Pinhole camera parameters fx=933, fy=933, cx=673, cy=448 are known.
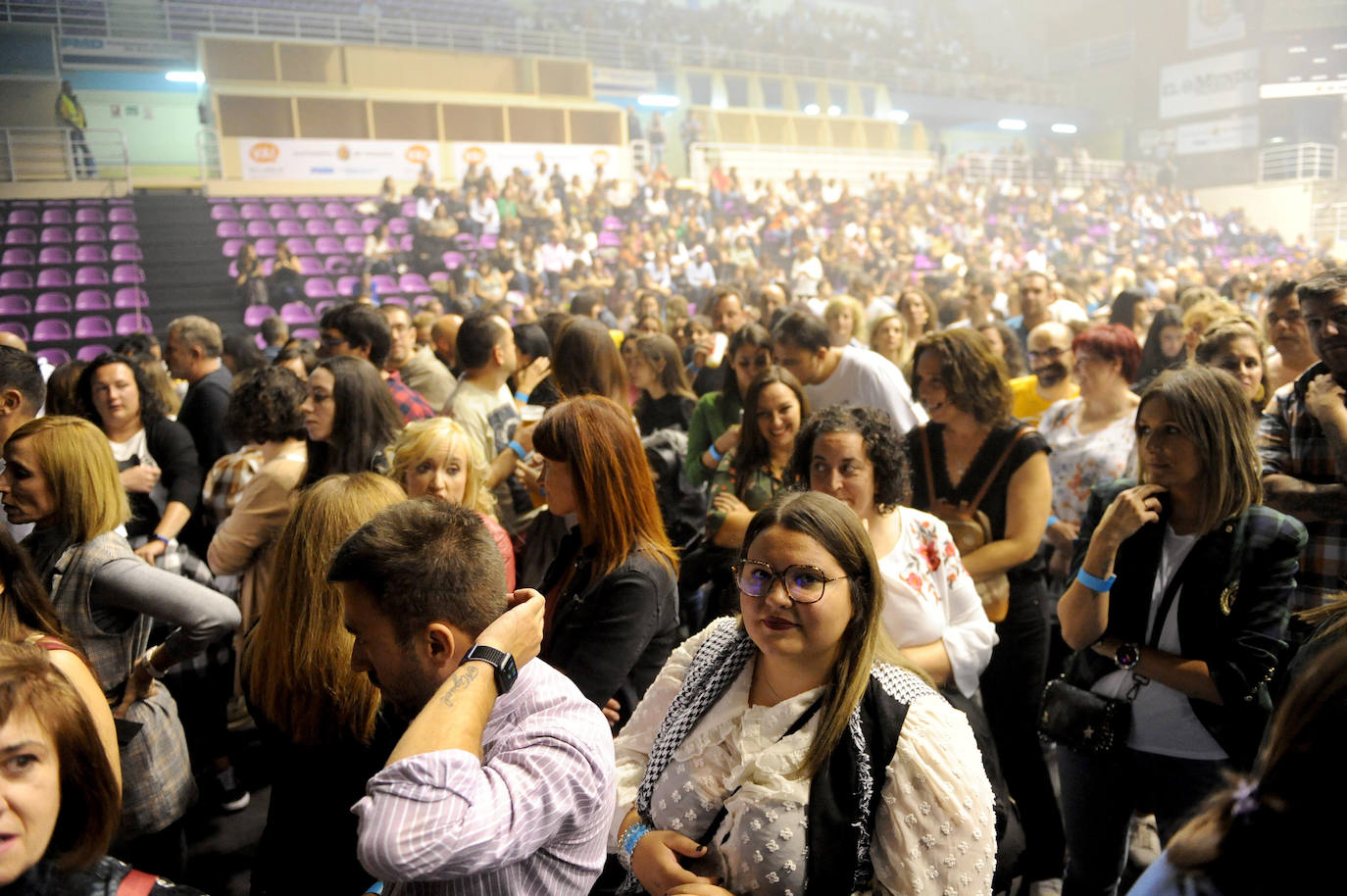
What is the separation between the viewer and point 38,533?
2.30m

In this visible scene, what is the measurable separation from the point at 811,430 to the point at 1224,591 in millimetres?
943

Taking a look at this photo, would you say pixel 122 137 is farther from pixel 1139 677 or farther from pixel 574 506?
pixel 1139 677

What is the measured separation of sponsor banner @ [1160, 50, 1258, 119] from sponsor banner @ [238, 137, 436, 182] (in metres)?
14.6

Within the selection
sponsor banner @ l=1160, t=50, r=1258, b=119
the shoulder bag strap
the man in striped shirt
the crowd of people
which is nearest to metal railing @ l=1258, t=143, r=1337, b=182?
sponsor banner @ l=1160, t=50, r=1258, b=119

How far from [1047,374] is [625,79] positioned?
11.5m

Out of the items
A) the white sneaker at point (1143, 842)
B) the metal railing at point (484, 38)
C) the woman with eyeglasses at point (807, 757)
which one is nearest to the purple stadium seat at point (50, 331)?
the metal railing at point (484, 38)

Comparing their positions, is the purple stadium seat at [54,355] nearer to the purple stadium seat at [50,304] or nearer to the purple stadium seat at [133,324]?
the purple stadium seat at [50,304]

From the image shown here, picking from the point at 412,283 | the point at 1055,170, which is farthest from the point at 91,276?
the point at 1055,170

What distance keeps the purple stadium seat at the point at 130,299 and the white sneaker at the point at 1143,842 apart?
10.3 m

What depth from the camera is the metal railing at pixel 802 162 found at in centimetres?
1494

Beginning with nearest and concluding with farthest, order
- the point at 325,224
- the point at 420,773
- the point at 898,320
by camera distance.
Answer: the point at 420,773
the point at 898,320
the point at 325,224

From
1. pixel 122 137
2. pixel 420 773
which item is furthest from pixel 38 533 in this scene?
pixel 122 137

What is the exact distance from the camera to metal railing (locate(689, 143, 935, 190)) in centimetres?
1494

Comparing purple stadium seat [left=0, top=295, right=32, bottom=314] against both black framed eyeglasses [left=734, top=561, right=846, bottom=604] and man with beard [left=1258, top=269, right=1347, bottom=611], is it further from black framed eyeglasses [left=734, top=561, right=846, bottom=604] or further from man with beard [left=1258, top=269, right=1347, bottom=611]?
man with beard [left=1258, top=269, right=1347, bottom=611]
